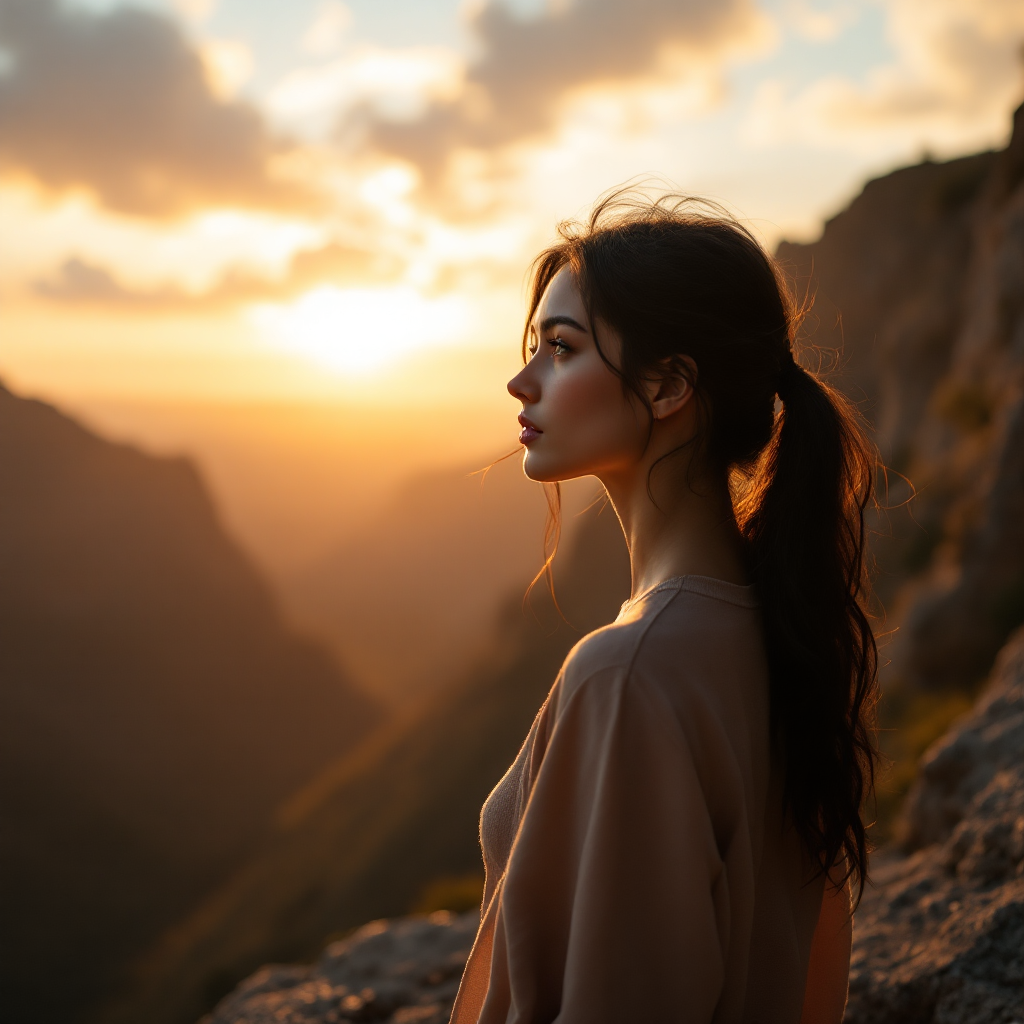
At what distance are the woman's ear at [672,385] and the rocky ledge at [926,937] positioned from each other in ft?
6.44

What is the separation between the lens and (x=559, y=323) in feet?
6.07

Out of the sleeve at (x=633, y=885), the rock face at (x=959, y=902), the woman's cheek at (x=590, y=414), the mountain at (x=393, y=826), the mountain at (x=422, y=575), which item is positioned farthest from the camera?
the mountain at (x=422, y=575)

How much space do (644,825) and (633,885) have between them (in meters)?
0.09

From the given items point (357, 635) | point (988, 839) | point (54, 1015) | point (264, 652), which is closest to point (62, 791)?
point (54, 1015)

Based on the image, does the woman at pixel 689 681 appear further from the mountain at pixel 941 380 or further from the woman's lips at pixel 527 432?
the mountain at pixel 941 380

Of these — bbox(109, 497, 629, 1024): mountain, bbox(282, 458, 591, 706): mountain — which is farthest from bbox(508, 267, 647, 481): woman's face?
bbox(282, 458, 591, 706): mountain

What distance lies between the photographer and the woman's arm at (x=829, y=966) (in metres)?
2.12

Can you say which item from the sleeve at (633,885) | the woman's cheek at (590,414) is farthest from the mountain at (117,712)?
the sleeve at (633,885)

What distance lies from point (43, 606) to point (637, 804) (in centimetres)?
4151

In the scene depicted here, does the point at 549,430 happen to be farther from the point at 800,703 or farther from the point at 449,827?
the point at 449,827

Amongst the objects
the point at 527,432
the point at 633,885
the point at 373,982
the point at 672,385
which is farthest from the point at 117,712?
the point at 633,885

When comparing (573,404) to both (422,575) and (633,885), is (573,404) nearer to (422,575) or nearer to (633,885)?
(633,885)

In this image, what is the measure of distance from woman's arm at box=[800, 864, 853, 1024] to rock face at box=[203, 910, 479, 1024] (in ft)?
7.84

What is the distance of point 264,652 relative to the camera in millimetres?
56719
